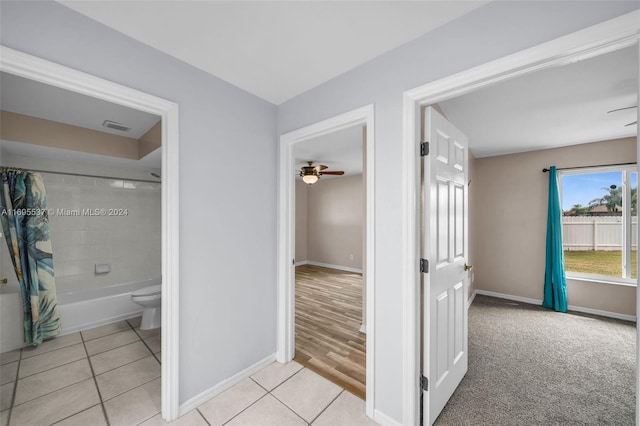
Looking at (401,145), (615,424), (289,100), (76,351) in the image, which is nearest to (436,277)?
(401,145)

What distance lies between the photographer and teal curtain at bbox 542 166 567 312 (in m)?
3.57

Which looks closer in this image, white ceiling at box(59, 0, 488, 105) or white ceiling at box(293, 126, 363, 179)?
white ceiling at box(59, 0, 488, 105)

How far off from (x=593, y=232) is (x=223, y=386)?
17.2ft

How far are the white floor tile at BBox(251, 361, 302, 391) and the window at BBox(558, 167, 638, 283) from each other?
4.37m

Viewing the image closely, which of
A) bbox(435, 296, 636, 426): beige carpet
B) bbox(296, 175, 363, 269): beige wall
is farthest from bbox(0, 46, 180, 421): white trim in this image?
bbox(296, 175, 363, 269): beige wall

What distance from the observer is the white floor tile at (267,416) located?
62.1 inches

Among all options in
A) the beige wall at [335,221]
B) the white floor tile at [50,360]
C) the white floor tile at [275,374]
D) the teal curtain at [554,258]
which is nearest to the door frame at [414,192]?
the white floor tile at [275,374]

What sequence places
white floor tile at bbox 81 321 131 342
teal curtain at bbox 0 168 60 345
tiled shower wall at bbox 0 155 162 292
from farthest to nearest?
tiled shower wall at bbox 0 155 162 292
white floor tile at bbox 81 321 131 342
teal curtain at bbox 0 168 60 345

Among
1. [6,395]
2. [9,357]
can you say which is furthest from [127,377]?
[9,357]

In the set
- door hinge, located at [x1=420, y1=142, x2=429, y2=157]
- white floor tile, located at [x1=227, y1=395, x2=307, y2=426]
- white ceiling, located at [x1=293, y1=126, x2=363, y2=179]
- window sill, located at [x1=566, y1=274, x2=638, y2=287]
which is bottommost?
white floor tile, located at [x1=227, y1=395, x2=307, y2=426]

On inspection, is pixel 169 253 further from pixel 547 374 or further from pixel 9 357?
pixel 547 374

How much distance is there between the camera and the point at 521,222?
4.00 metres

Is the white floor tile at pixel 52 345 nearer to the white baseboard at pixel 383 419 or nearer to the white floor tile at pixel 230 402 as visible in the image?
the white floor tile at pixel 230 402

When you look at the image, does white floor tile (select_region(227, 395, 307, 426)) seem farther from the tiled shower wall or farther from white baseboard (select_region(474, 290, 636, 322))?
white baseboard (select_region(474, 290, 636, 322))
